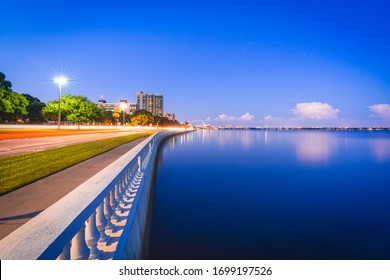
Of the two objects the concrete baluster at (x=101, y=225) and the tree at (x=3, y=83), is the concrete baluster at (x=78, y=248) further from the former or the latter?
the tree at (x=3, y=83)

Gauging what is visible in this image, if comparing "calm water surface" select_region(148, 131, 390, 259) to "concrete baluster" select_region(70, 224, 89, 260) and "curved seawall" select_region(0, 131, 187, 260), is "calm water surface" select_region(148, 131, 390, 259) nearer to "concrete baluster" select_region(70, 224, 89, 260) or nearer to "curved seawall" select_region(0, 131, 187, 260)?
"curved seawall" select_region(0, 131, 187, 260)

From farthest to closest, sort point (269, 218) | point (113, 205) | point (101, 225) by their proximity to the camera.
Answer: point (269, 218), point (113, 205), point (101, 225)

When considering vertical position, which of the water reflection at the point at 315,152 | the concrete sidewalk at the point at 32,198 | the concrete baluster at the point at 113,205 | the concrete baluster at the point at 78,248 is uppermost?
the concrete baluster at the point at 78,248

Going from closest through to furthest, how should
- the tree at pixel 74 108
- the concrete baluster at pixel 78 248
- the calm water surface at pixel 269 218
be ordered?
the concrete baluster at pixel 78 248, the calm water surface at pixel 269 218, the tree at pixel 74 108

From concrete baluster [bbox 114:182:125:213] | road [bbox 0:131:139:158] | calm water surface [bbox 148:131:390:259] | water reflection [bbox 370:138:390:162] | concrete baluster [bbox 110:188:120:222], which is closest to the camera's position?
concrete baluster [bbox 110:188:120:222]

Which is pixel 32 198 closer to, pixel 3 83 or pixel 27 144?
pixel 27 144

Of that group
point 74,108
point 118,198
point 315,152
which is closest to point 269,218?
point 118,198

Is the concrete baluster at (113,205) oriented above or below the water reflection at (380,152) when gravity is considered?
above

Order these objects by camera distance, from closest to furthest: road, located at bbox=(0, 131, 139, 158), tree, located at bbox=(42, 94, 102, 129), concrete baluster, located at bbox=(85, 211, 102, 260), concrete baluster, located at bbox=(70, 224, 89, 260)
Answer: concrete baluster, located at bbox=(70, 224, 89, 260) < concrete baluster, located at bbox=(85, 211, 102, 260) < road, located at bbox=(0, 131, 139, 158) < tree, located at bbox=(42, 94, 102, 129)

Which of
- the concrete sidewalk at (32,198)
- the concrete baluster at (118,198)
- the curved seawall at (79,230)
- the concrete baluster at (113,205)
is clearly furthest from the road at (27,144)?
the curved seawall at (79,230)

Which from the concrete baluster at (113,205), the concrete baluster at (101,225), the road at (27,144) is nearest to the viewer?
the concrete baluster at (101,225)

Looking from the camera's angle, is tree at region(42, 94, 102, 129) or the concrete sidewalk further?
tree at region(42, 94, 102, 129)

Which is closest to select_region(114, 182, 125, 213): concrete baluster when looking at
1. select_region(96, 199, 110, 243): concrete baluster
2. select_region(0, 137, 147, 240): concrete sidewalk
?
select_region(96, 199, 110, 243): concrete baluster
